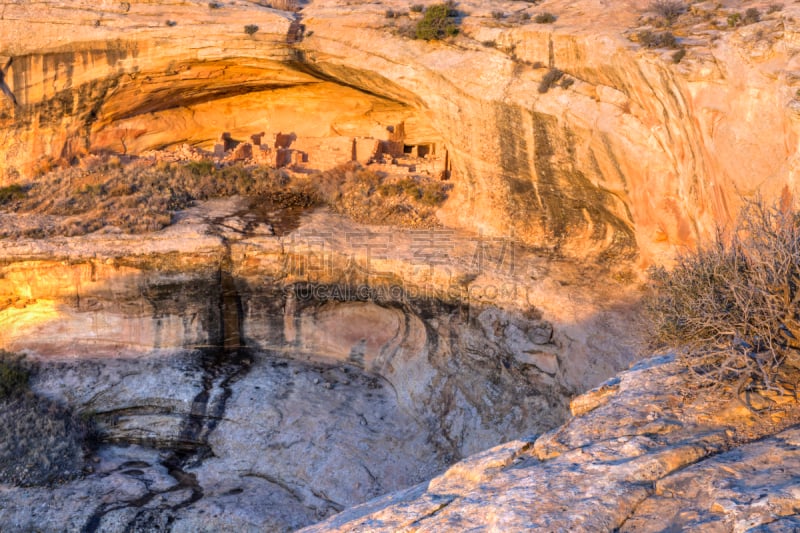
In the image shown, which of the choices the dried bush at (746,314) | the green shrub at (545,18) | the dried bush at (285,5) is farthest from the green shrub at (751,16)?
the dried bush at (285,5)

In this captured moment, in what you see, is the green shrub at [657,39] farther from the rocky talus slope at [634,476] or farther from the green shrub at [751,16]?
the rocky talus slope at [634,476]

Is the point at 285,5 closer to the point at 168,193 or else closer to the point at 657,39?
the point at 168,193

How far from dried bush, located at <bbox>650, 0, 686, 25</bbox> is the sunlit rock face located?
0.42 meters

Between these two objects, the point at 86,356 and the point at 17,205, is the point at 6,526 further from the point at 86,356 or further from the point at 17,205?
the point at 17,205

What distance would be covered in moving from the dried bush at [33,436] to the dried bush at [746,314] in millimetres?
9923

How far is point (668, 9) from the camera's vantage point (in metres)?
11.0

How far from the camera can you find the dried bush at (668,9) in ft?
35.8

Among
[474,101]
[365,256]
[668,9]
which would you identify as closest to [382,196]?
[365,256]

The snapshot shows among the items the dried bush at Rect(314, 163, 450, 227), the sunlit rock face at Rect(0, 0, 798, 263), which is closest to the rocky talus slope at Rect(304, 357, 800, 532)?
the sunlit rock face at Rect(0, 0, 798, 263)

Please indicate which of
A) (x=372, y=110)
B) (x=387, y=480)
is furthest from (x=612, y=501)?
(x=372, y=110)

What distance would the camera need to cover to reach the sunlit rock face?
9.23m

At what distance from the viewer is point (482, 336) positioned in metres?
12.4

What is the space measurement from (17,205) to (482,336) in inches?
396

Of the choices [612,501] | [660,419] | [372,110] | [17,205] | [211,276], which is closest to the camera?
[612,501]
